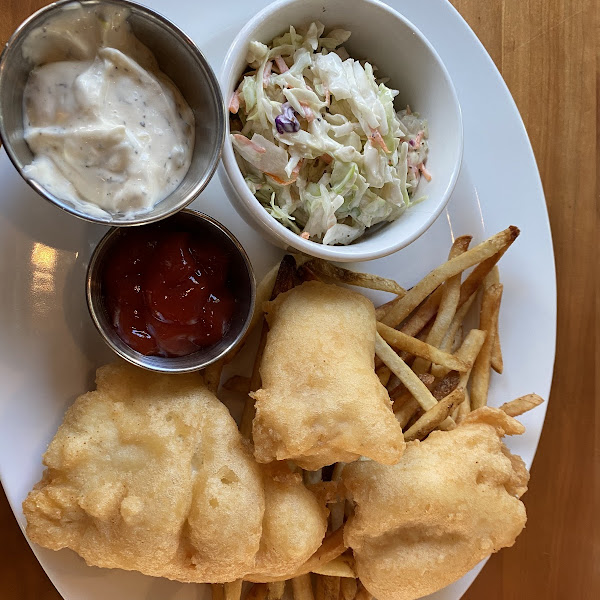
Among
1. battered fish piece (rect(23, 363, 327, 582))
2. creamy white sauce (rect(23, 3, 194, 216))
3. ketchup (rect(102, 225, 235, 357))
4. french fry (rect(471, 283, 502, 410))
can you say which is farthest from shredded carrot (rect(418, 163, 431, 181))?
battered fish piece (rect(23, 363, 327, 582))

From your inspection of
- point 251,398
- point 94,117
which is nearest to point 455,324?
point 251,398

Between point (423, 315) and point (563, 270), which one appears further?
point (563, 270)

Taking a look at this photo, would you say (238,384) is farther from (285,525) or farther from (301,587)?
(301,587)

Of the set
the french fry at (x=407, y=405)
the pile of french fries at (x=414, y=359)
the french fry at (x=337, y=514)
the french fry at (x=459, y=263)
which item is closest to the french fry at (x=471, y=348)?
the pile of french fries at (x=414, y=359)

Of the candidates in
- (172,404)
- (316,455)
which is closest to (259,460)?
(316,455)

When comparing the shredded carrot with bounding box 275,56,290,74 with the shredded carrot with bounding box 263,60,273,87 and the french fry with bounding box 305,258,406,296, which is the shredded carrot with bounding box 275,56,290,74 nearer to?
the shredded carrot with bounding box 263,60,273,87

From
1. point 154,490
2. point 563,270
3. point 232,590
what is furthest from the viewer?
point 563,270
